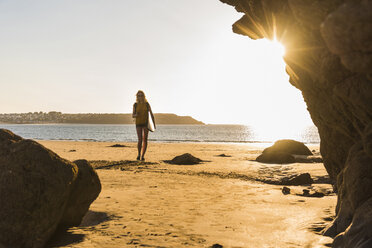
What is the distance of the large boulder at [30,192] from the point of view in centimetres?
338

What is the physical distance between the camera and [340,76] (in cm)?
340

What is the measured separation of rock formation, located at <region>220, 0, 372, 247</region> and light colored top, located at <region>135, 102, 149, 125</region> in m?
6.99

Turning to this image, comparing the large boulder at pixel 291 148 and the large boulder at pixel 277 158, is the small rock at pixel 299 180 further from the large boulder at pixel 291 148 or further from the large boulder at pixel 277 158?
the large boulder at pixel 291 148

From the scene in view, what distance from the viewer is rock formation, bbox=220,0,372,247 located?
2.52 m

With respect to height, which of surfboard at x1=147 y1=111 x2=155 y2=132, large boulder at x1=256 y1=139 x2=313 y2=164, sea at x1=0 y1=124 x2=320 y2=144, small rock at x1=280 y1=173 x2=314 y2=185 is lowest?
sea at x1=0 y1=124 x2=320 y2=144

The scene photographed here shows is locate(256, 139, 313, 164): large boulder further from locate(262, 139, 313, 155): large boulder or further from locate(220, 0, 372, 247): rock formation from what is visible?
locate(220, 0, 372, 247): rock formation

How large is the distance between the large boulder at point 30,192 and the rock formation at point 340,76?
3140 millimetres

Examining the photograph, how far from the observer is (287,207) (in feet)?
18.1

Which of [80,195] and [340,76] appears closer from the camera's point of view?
[340,76]

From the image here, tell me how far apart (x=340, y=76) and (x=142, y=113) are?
8.94 metres

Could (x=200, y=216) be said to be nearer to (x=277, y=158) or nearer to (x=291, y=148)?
(x=277, y=158)

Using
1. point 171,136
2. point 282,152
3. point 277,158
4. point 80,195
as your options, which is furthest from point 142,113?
point 171,136

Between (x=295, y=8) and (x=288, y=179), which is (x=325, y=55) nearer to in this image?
(x=295, y=8)

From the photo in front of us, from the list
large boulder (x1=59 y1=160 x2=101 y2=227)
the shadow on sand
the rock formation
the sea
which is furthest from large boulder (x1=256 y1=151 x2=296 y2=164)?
the sea
